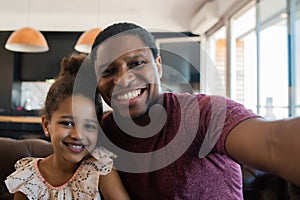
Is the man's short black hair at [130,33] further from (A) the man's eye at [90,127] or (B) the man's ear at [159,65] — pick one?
(A) the man's eye at [90,127]

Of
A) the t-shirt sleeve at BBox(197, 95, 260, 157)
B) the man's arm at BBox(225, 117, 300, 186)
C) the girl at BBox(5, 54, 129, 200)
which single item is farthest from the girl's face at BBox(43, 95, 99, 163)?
the man's arm at BBox(225, 117, 300, 186)

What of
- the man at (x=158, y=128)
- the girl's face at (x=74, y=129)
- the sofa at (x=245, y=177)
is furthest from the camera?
the sofa at (x=245, y=177)

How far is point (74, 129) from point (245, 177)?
2.69 ft

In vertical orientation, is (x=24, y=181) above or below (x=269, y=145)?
below

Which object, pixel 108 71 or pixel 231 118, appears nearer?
pixel 231 118

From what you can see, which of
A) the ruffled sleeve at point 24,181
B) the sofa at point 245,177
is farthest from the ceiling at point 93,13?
the ruffled sleeve at point 24,181

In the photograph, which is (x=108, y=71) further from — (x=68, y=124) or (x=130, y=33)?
(x=68, y=124)

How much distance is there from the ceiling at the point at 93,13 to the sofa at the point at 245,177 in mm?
3699

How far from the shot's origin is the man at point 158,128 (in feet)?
2.59

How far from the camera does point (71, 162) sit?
112 centimetres

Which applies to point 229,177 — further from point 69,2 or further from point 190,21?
point 190,21

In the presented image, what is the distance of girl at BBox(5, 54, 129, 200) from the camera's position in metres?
1.04

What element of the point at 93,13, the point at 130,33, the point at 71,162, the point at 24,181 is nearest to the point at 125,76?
the point at 130,33

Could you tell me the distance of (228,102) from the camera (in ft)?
2.54
